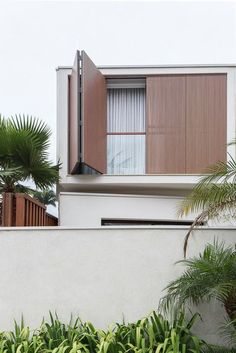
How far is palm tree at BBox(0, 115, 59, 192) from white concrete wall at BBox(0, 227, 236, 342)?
2111 millimetres

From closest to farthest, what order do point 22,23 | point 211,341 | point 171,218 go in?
1. point 211,341
2. point 171,218
3. point 22,23

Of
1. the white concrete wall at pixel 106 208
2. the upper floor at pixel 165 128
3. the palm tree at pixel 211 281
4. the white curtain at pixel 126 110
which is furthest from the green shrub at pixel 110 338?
the white curtain at pixel 126 110

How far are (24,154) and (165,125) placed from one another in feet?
14.5

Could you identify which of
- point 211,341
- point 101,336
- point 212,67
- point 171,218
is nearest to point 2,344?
point 101,336

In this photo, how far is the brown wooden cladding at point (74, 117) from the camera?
569 inches

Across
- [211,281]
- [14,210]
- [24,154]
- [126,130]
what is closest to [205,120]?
[126,130]

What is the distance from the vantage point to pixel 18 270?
35.1ft

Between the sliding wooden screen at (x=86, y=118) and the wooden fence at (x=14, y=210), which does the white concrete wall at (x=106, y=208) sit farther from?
the wooden fence at (x=14, y=210)

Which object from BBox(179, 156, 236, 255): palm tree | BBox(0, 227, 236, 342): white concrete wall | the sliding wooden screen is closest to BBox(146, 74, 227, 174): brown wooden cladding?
the sliding wooden screen

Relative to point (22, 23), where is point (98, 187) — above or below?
below

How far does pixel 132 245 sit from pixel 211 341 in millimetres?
2001

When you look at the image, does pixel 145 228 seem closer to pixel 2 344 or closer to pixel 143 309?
pixel 143 309

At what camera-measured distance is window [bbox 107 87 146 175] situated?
626 inches

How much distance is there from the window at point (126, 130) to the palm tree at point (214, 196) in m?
6.28
